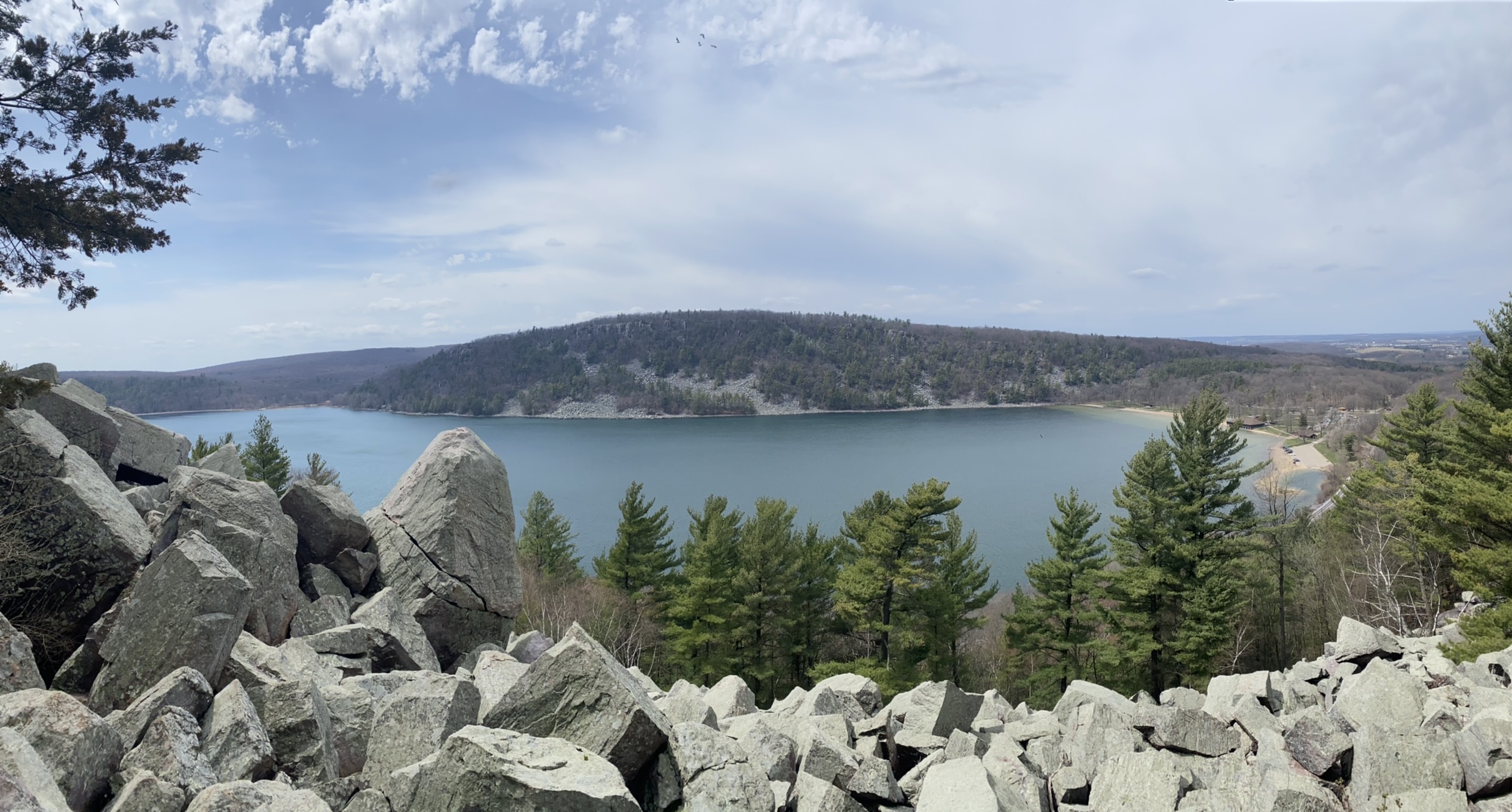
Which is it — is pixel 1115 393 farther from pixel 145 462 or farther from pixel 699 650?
pixel 145 462

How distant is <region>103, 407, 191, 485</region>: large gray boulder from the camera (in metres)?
11.4

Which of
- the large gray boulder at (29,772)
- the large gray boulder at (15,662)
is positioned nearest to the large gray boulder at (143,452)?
the large gray boulder at (15,662)

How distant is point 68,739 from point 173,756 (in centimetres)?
57

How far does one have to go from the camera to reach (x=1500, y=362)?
19.2m

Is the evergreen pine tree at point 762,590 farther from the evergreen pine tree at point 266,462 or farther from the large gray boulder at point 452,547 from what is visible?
the evergreen pine tree at point 266,462

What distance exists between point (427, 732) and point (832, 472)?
72.0 meters

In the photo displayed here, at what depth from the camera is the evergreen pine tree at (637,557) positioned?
→ 2986 cm

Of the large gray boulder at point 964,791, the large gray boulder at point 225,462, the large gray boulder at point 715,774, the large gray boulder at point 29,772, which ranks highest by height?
the large gray boulder at point 225,462

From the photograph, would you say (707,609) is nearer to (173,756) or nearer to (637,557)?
(637,557)

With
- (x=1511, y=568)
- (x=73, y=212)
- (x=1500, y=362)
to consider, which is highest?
(x=73, y=212)

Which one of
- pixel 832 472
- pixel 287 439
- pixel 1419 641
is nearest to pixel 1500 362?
pixel 1419 641

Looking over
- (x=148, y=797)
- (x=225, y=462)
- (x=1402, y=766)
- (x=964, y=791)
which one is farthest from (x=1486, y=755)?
(x=225, y=462)

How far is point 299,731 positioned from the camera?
226 inches

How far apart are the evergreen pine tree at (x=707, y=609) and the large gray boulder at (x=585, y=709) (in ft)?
63.9
